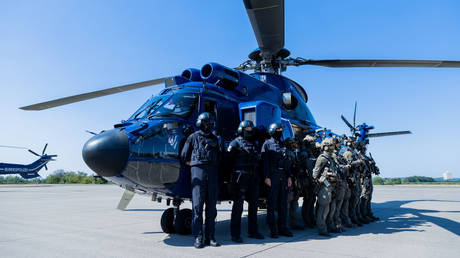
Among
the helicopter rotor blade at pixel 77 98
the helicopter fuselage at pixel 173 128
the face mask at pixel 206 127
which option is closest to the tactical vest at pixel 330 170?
the helicopter fuselage at pixel 173 128

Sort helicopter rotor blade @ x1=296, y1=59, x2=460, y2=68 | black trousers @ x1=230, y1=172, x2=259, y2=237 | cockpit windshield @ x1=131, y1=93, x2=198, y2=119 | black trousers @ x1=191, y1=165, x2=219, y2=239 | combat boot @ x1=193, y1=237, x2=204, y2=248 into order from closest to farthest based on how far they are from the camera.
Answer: combat boot @ x1=193, y1=237, x2=204, y2=248
black trousers @ x1=191, y1=165, x2=219, y2=239
black trousers @ x1=230, y1=172, x2=259, y2=237
cockpit windshield @ x1=131, y1=93, x2=198, y2=119
helicopter rotor blade @ x1=296, y1=59, x2=460, y2=68

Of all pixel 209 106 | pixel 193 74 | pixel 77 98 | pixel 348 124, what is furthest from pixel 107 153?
pixel 348 124

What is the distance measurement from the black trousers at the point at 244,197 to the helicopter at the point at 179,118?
1.21 ft

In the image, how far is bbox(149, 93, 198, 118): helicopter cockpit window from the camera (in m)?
5.21

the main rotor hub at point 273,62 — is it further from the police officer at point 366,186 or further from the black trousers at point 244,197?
the black trousers at point 244,197

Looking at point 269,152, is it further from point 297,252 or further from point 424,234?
point 424,234

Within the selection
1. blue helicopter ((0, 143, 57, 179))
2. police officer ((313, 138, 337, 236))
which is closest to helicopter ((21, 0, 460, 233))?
police officer ((313, 138, 337, 236))

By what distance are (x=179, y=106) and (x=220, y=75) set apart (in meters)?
1.26

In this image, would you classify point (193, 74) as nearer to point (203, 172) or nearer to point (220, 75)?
point (220, 75)

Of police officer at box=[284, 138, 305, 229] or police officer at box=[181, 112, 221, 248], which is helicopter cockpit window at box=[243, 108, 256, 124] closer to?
police officer at box=[284, 138, 305, 229]

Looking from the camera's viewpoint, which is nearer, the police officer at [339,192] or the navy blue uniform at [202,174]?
the navy blue uniform at [202,174]

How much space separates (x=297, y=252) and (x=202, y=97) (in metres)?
3.06

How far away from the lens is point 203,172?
15.5 feet

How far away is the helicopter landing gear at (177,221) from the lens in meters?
5.70
